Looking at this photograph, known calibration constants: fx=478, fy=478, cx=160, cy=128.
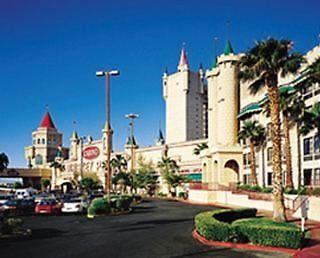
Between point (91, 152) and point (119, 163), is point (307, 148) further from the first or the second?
point (91, 152)

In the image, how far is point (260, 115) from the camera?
185ft

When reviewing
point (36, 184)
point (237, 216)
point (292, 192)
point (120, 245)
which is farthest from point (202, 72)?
point (120, 245)

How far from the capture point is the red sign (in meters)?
125

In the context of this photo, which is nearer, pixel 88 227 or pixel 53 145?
pixel 88 227

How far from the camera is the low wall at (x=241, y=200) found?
29.3 m

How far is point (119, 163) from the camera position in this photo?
105 meters

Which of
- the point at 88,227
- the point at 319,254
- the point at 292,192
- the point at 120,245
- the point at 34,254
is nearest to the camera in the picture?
the point at 319,254

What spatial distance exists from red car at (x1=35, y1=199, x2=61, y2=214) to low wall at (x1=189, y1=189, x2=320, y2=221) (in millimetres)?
17051

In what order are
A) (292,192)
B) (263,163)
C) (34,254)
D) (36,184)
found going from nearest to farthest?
(34,254), (292,192), (263,163), (36,184)

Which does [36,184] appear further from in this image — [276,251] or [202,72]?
[276,251]

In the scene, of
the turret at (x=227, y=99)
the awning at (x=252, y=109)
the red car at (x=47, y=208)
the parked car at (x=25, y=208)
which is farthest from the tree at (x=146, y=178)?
the red car at (x=47, y=208)

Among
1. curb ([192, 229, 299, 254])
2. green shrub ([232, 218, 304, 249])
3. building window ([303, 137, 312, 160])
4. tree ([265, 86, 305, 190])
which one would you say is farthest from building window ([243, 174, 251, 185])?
green shrub ([232, 218, 304, 249])

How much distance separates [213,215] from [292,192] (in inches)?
636

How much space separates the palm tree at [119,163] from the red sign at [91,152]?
17.8 m
